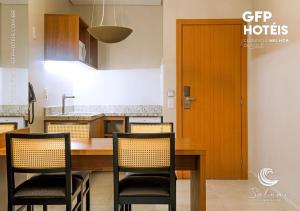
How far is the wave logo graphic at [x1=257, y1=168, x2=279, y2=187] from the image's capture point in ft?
12.9

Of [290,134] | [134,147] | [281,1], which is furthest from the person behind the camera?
[281,1]

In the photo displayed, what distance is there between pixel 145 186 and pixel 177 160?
0.32m

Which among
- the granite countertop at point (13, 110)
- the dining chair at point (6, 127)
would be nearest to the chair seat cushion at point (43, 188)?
the dining chair at point (6, 127)

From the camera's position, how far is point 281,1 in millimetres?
3656

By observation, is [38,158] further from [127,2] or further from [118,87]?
[127,2]

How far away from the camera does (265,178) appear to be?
4121 millimetres

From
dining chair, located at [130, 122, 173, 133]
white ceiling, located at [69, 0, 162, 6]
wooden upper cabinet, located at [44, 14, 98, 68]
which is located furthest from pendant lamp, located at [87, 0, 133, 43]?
white ceiling, located at [69, 0, 162, 6]

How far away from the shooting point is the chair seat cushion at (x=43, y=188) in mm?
2328

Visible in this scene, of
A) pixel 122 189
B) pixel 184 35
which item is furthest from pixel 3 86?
pixel 184 35

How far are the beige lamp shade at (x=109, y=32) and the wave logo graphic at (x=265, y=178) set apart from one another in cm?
237

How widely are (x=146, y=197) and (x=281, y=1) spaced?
265 centimetres

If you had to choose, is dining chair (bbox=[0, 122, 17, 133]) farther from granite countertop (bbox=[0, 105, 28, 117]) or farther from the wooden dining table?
the wooden dining table

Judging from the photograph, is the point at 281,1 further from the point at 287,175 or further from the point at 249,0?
the point at 287,175

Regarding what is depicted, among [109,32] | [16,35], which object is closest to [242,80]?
[109,32]
